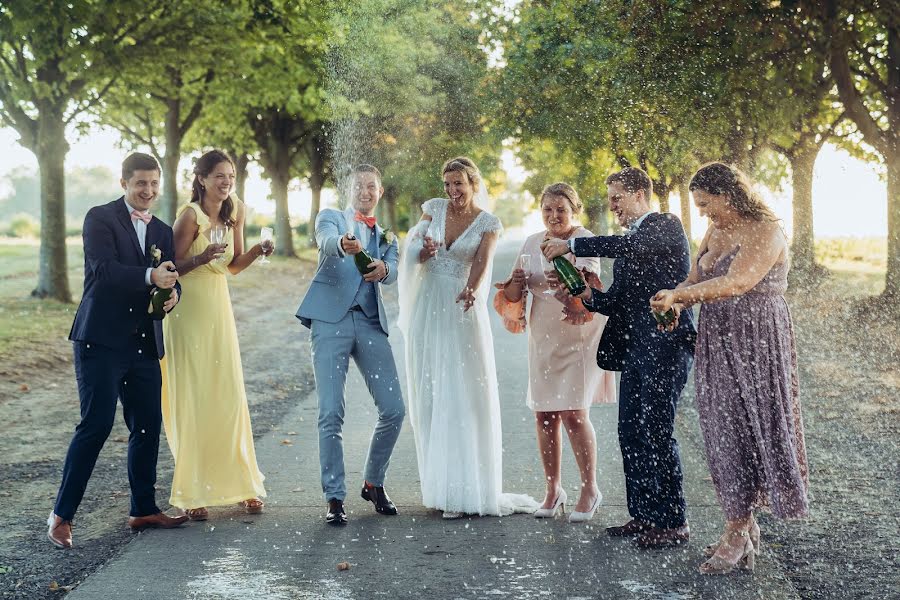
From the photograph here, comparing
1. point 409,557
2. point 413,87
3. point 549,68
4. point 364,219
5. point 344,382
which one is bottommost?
point 409,557

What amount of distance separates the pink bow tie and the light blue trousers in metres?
1.12

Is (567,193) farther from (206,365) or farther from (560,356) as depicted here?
(206,365)

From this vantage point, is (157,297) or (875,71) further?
(875,71)

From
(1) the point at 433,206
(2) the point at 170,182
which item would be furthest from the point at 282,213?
(1) the point at 433,206

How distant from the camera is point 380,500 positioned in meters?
6.09

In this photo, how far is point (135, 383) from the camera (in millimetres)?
5754

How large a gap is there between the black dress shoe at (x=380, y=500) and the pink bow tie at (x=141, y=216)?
6.61 feet

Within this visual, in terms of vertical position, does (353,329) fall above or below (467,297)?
below

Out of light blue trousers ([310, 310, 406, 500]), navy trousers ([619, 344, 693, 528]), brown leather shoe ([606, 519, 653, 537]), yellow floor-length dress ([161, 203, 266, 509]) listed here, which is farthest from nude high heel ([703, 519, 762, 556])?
yellow floor-length dress ([161, 203, 266, 509])

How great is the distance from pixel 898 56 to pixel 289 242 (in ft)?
79.1

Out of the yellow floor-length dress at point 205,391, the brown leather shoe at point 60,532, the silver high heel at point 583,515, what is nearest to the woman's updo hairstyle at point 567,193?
the silver high heel at point 583,515

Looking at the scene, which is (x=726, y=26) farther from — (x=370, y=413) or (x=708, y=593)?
(x=708, y=593)

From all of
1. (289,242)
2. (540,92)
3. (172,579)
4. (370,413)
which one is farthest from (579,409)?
(289,242)

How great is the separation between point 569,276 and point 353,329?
132cm
